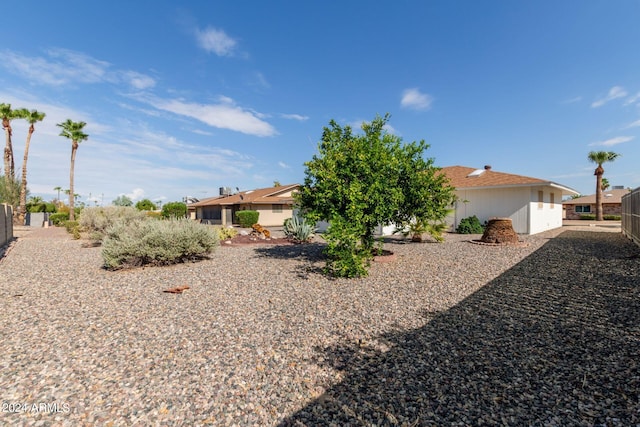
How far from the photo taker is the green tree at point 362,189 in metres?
6.83

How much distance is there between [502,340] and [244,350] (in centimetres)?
308

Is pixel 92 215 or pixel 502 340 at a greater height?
pixel 92 215

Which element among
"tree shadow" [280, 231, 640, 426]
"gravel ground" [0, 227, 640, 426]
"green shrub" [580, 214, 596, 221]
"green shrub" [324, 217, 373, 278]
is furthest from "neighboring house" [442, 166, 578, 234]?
"green shrub" [580, 214, 596, 221]

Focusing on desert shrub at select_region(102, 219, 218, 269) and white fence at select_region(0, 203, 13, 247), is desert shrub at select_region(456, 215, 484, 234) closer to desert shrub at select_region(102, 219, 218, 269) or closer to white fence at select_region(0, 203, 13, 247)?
desert shrub at select_region(102, 219, 218, 269)

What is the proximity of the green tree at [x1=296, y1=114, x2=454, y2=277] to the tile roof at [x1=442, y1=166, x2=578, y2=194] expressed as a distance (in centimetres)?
653

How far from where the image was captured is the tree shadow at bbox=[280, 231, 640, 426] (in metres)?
2.37

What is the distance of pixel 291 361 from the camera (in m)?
3.23

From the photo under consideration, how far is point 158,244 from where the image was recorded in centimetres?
806

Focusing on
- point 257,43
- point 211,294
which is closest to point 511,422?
point 211,294

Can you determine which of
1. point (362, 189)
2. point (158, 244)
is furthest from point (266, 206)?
point (362, 189)

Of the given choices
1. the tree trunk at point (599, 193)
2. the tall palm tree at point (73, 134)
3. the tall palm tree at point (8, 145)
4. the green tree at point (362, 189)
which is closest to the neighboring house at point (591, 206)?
the tree trunk at point (599, 193)

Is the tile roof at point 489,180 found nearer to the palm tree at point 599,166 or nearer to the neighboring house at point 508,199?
the neighboring house at point 508,199

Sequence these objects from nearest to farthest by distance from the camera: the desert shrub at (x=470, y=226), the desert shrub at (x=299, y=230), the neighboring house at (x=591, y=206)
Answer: the desert shrub at (x=299, y=230), the desert shrub at (x=470, y=226), the neighboring house at (x=591, y=206)

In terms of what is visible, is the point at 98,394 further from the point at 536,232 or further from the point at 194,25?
the point at 536,232
